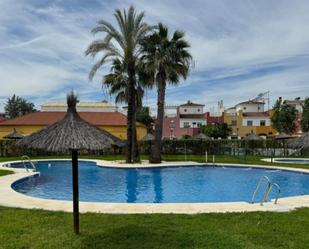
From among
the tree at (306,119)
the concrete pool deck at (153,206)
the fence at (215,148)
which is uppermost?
the tree at (306,119)

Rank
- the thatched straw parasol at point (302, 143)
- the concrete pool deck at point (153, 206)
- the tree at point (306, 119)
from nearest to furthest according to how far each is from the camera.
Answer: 1. the thatched straw parasol at point (302, 143)
2. the concrete pool deck at point (153, 206)
3. the tree at point (306, 119)

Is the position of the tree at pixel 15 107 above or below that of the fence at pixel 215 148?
above

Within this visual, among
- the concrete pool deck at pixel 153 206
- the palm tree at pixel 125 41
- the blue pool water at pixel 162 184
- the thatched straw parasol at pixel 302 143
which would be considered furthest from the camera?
the palm tree at pixel 125 41

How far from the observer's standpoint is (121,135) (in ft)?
147

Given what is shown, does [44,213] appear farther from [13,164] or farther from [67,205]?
[13,164]

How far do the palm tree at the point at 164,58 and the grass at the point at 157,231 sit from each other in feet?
53.6

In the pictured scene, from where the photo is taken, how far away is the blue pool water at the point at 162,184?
47.5 ft

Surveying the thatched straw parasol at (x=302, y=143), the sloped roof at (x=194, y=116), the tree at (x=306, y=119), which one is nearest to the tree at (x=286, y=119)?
the tree at (x=306, y=119)

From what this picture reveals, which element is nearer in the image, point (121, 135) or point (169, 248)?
point (169, 248)

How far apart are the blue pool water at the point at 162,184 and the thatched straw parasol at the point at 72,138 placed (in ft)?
22.1

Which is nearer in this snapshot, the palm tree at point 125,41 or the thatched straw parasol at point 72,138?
the thatched straw parasol at point 72,138

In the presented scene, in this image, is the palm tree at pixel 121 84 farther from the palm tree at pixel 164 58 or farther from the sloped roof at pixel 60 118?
the sloped roof at pixel 60 118

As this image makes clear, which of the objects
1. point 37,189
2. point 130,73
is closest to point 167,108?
point 130,73

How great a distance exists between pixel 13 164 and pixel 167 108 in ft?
178
